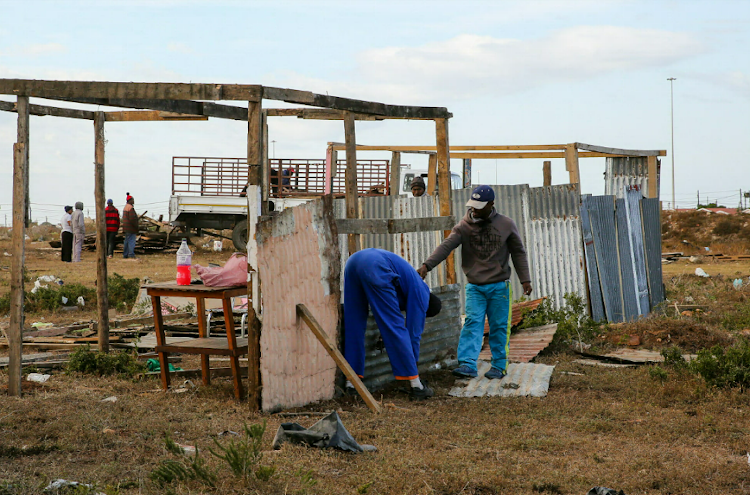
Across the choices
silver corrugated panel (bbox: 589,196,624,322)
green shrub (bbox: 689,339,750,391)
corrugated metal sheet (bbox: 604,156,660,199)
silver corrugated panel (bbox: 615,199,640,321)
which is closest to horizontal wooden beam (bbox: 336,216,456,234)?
green shrub (bbox: 689,339,750,391)

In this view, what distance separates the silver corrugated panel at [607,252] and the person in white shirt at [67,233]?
13.4 meters

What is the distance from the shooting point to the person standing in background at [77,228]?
17.6m

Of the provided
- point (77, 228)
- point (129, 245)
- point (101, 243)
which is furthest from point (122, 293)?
point (129, 245)

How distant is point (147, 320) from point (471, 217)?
17.1 feet

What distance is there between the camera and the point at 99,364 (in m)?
6.34

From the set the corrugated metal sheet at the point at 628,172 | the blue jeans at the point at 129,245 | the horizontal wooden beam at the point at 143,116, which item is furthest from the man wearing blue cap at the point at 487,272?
the blue jeans at the point at 129,245

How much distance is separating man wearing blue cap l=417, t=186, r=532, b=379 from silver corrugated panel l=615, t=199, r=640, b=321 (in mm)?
A: 4006

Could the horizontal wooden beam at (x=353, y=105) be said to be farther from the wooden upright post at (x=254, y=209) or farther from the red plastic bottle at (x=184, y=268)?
the red plastic bottle at (x=184, y=268)

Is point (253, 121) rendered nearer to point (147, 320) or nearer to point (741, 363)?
point (741, 363)

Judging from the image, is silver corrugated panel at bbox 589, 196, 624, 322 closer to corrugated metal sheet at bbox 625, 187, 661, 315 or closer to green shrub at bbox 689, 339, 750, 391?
corrugated metal sheet at bbox 625, 187, 661, 315

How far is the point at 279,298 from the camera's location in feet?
16.3

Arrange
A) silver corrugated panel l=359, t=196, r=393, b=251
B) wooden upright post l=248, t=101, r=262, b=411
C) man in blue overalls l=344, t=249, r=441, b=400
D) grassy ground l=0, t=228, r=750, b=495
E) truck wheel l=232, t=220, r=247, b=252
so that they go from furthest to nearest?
1. truck wheel l=232, t=220, r=247, b=252
2. silver corrugated panel l=359, t=196, r=393, b=251
3. man in blue overalls l=344, t=249, r=441, b=400
4. wooden upright post l=248, t=101, r=262, b=411
5. grassy ground l=0, t=228, r=750, b=495

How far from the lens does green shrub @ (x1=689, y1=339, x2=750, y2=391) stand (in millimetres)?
5543

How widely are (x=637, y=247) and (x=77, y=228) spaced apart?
45.1 feet
